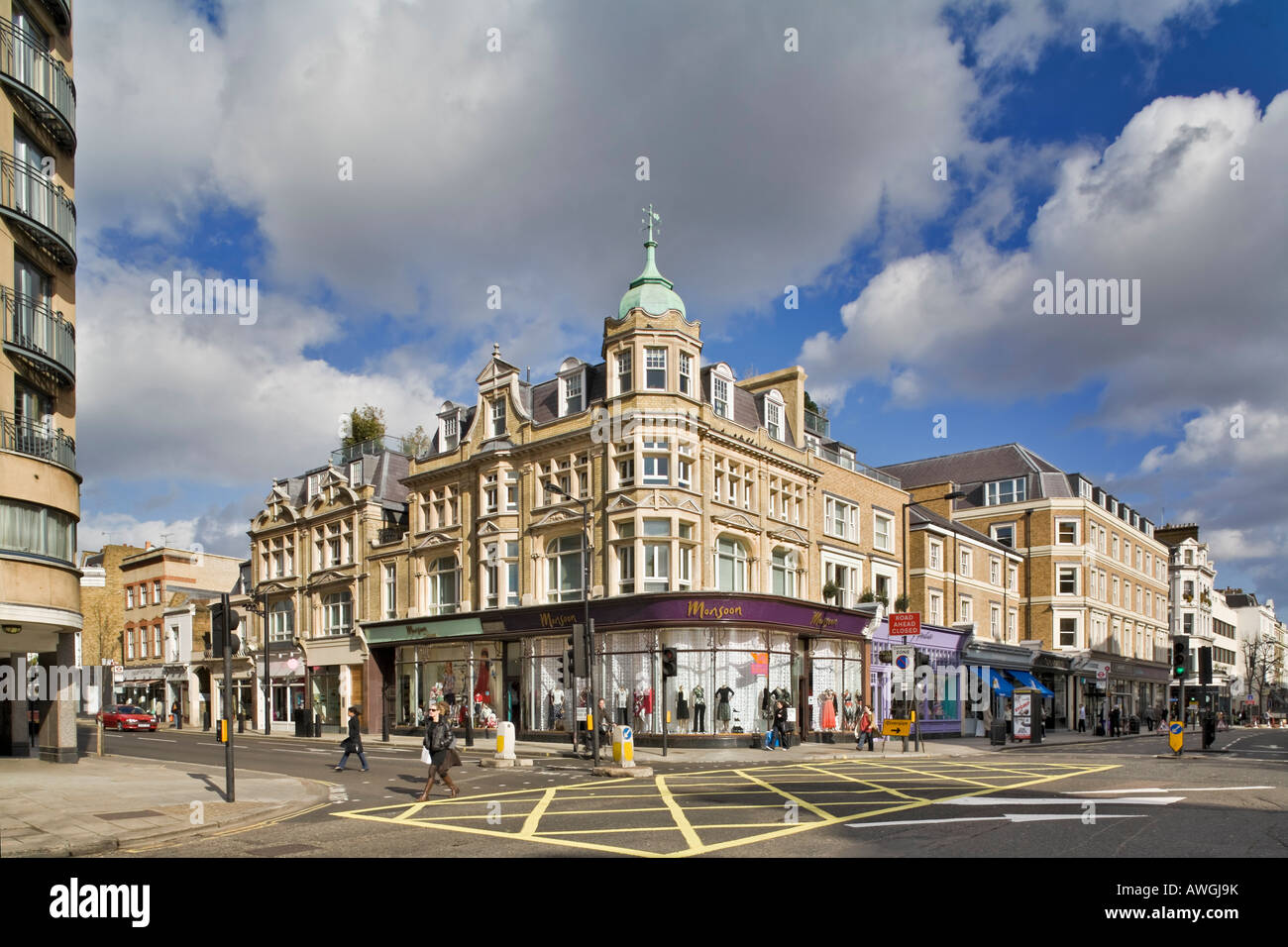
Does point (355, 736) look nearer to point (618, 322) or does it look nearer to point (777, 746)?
point (777, 746)

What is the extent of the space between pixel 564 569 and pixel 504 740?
41.9 ft

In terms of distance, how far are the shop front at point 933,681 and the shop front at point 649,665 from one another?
1698mm

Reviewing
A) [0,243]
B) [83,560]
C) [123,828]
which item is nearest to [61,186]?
[0,243]

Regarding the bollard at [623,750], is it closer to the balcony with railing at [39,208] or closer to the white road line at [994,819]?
the white road line at [994,819]

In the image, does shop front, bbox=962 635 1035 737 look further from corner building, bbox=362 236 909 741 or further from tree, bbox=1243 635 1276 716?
tree, bbox=1243 635 1276 716

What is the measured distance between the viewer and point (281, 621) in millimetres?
53906

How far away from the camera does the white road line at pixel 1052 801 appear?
15.8 meters

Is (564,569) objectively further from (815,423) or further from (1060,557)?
(1060,557)

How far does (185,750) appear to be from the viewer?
33.1 m

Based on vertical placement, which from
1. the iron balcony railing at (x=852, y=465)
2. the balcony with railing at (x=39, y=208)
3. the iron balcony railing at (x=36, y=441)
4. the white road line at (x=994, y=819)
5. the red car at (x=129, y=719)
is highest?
the balcony with railing at (x=39, y=208)

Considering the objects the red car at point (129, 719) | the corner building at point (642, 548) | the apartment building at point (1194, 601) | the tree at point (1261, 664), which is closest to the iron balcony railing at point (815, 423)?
the corner building at point (642, 548)

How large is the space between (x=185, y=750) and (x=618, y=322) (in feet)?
67.7

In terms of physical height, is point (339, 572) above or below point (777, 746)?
above
